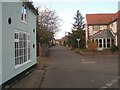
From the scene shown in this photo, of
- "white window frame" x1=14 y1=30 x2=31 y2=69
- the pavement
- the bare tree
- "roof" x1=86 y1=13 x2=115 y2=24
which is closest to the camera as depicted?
the pavement

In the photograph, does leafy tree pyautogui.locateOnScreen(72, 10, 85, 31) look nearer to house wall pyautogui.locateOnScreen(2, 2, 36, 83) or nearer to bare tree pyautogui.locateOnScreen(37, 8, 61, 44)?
bare tree pyautogui.locateOnScreen(37, 8, 61, 44)

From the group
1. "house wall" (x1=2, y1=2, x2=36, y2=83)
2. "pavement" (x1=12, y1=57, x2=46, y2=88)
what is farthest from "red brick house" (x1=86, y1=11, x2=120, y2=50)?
"house wall" (x1=2, y1=2, x2=36, y2=83)

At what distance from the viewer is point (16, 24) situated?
1413 cm

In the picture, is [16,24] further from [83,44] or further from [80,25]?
[80,25]

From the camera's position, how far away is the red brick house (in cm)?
5725

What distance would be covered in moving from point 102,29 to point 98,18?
5781 millimetres

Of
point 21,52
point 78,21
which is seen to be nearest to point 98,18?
point 78,21

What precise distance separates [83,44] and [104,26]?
22.6 feet

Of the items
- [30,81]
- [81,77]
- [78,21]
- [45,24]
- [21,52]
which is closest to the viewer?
[30,81]

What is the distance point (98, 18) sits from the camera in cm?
7312

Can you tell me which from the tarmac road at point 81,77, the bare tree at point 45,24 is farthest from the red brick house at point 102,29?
the tarmac road at point 81,77

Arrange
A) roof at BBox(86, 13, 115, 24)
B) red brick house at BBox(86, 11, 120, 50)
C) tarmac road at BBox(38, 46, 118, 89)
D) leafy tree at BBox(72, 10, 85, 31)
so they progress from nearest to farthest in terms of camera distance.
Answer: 1. tarmac road at BBox(38, 46, 118, 89)
2. red brick house at BBox(86, 11, 120, 50)
3. roof at BBox(86, 13, 115, 24)
4. leafy tree at BBox(72, 10, 85, 31)

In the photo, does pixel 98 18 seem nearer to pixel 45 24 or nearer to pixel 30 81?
pixel 45 24

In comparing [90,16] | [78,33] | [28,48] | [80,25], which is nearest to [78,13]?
[80,25]
